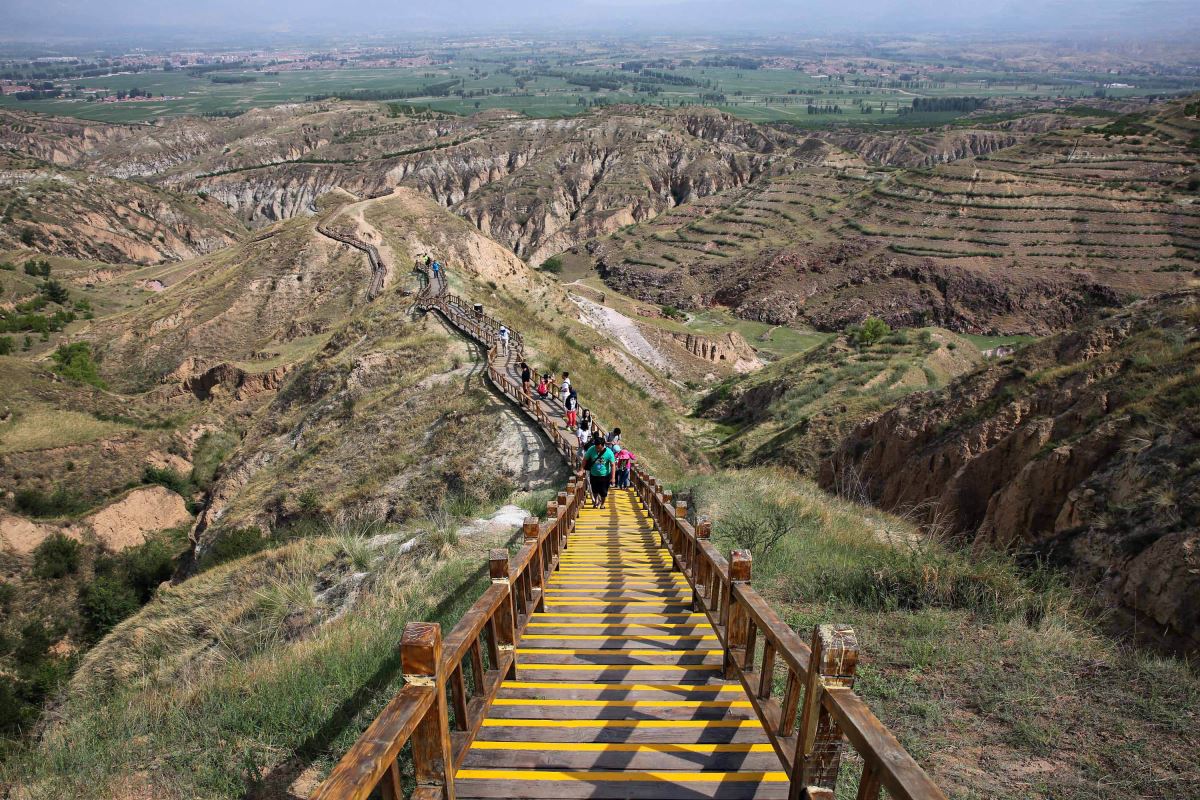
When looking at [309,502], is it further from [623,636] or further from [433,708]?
[433,708]

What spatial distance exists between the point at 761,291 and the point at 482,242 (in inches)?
1410

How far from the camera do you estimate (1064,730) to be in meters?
4.18

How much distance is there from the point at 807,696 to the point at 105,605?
27255mm

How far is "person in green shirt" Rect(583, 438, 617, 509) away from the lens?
11.8 metres

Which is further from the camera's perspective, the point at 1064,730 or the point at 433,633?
the point at 1064,730

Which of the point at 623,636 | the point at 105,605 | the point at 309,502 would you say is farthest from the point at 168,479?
the point at 623,636

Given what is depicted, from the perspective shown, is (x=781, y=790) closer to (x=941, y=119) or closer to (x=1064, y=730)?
(x=1064, y=730)

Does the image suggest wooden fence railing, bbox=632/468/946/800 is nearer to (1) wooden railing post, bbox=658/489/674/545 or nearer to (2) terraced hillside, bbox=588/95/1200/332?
(1) wooden railing post, bbox=658/489/674/545

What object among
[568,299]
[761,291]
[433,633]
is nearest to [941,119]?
[761,291]

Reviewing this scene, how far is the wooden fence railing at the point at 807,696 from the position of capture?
253 centimetres

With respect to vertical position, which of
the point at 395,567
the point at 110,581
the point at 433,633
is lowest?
the point at 110,581

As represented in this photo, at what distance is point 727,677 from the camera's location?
4703 mm

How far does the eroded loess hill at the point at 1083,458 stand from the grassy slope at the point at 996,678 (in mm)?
1164

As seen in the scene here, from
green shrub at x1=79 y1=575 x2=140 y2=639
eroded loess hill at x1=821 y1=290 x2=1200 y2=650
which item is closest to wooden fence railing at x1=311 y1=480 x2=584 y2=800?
eroded loess hill at x1=821 y1=290 x2=1200 y2=650
